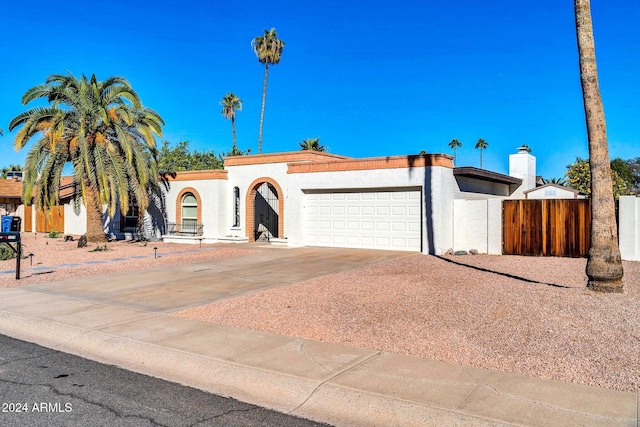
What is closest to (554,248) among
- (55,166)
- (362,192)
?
(362,192)

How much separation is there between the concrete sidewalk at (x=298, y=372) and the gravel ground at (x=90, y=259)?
3.47 metres

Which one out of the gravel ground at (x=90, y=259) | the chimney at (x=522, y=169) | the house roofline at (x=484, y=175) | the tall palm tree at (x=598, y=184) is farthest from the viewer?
the chimney at (x=522, y=169)

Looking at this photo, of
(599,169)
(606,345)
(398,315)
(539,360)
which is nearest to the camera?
(539,360)

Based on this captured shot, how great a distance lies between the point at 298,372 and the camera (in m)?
6.06

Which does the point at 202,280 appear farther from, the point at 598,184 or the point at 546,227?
the point at 546,227

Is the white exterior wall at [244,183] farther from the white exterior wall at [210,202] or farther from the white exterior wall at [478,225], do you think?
the white exterior wall at [478,225]

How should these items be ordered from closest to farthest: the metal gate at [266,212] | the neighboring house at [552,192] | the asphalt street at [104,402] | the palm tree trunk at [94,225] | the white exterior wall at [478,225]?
the asphalt street at [104,402] → the white exterior wall at [478,225] → the palm tree trunk at [94,225] → the neighboring house at [552,192] → the metal gate at [266,212]

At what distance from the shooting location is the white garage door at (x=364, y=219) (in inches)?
805

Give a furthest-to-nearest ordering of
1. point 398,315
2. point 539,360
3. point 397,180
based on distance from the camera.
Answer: point 397,180 < point 398,315 < point 539,360

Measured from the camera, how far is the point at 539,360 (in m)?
6.33

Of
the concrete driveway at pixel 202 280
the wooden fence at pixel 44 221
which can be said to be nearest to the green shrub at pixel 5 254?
the concrete driveway at pixel 202 280

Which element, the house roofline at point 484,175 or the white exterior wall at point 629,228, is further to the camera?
the house roofline at point 484,175

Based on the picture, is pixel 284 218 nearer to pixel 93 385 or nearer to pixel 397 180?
pixel 397 180

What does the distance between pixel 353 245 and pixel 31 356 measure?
15649mm
